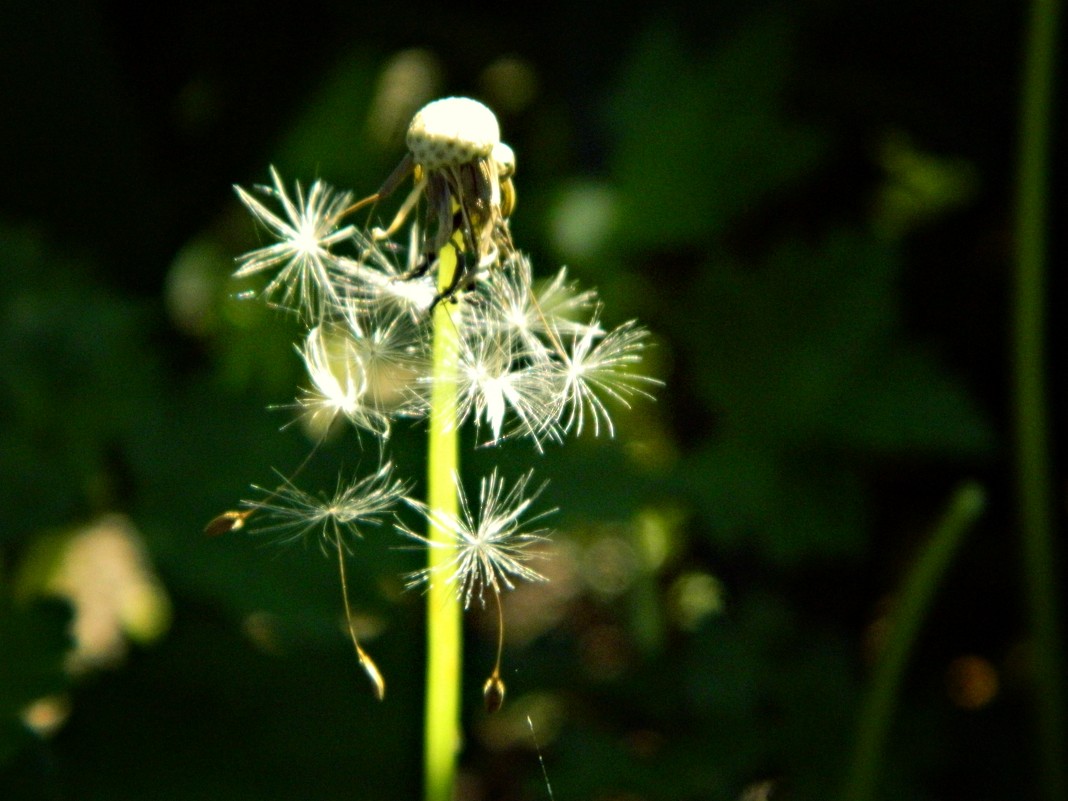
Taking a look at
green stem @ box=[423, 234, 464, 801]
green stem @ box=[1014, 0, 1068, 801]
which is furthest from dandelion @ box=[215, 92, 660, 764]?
green stem @ box=[1014, 0, 1068, 801]

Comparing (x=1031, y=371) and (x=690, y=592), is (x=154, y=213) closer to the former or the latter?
(x=690, y=592)

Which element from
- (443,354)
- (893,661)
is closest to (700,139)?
(893,661)

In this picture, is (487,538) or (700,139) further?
(700,139)

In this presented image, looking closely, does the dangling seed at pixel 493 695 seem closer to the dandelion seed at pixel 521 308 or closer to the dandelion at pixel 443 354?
the dandelion at pixel 443 354

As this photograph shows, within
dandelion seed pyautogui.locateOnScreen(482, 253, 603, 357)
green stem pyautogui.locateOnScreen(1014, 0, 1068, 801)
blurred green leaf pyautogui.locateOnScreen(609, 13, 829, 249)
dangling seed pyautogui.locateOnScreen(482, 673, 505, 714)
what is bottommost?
dangling seed pyautogui.locateOnScreen(482, 673, 505, 714)

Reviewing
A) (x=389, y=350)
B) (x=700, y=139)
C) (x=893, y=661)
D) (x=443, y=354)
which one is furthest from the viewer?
(x=700, y=139)

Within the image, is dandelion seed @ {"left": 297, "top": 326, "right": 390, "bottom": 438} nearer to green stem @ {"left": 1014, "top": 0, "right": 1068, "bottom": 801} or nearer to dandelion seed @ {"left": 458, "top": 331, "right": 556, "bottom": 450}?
dandelion seed @ {"left": 458, "top": 331, "right": 556, "bottom": 450}

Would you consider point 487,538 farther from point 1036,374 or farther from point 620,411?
point 620,411
